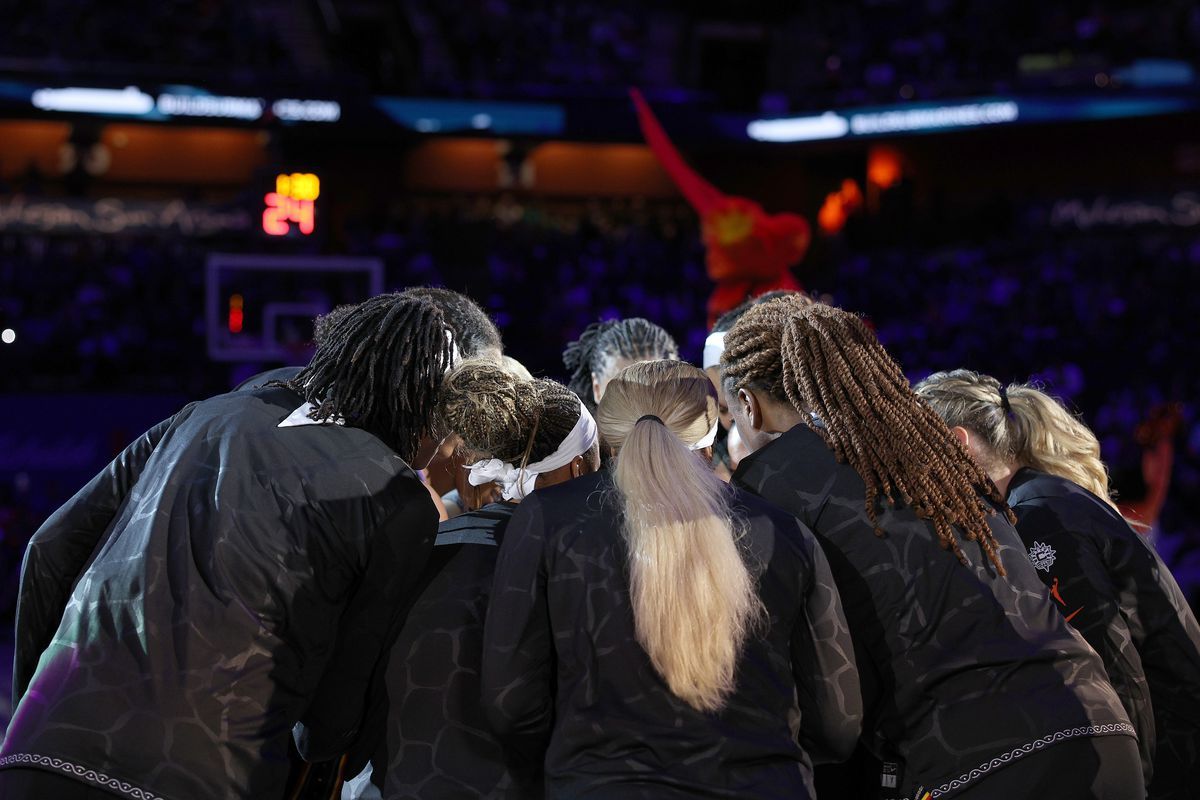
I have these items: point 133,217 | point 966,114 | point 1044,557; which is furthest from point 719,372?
point 133,217

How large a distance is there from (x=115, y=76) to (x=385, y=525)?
1452 cm

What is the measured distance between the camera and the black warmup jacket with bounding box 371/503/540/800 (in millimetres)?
2244

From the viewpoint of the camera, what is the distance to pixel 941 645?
2.28 m

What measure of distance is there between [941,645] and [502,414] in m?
0.98

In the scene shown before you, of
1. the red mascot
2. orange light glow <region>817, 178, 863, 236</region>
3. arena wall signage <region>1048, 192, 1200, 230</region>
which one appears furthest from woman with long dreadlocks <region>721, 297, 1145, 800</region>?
orange light glow <region>817, 178, 863, 236</region>

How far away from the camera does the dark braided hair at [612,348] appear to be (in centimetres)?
405

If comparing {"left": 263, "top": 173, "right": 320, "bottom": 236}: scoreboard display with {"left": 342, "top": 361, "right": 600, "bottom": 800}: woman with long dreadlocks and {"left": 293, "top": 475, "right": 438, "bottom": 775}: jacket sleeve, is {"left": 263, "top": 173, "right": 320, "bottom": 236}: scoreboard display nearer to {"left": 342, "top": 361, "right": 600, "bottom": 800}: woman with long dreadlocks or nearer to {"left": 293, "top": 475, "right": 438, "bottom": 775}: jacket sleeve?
{"left": 342, "top": 361, "right": 600, "bottom": 800}: woman with long dreadlocks

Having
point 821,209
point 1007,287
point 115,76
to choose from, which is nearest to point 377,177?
point 115,76

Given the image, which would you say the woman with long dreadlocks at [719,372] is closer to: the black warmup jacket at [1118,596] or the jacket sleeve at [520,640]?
the black warmup jacket at [1118,596]

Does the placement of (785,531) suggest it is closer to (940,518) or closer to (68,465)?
(940,518)

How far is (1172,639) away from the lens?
9.13ft

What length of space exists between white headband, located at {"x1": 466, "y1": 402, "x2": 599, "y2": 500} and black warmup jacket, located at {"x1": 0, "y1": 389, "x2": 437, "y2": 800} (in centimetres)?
25

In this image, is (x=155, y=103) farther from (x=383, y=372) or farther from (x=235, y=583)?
(x=235, y=583)

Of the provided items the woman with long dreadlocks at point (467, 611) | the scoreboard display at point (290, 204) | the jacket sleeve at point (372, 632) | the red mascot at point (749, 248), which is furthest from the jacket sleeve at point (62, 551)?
the scoreboard display at point (290, 204)
